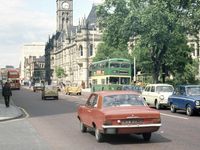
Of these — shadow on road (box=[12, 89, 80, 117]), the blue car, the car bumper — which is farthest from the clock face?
the car bumper

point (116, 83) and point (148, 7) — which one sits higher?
point (148, 7)

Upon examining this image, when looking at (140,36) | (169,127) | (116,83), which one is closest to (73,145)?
(169,127)

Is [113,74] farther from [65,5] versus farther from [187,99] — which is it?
[65,5]

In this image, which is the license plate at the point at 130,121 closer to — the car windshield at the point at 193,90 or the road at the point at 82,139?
the road at the point at 82,139

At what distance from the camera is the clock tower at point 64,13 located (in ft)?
597

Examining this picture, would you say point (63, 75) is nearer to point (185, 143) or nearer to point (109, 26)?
point (109, 26)

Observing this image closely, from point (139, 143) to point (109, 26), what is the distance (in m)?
35.1

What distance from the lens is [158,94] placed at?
30.5 metres

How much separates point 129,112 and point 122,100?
100 centimetres

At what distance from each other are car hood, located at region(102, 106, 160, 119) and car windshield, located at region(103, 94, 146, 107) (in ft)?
1.07

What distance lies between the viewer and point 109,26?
47969 millimetres

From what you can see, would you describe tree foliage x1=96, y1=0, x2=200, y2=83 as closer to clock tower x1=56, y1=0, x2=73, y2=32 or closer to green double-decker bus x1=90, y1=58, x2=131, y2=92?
green double-decker bus x1=90, y1=58, x2=131, y2=92

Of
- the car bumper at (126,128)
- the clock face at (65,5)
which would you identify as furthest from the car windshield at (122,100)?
the clock face at (65,5)

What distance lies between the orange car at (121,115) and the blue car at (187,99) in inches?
408
